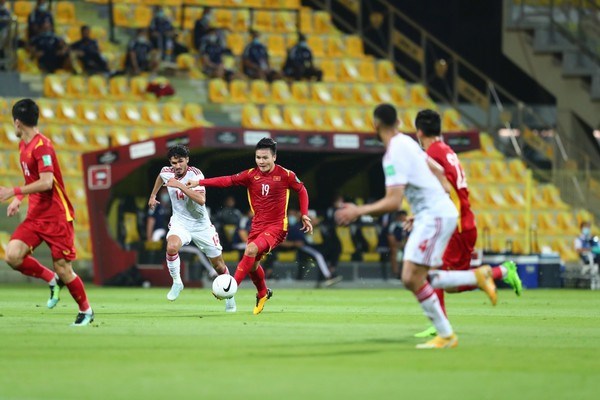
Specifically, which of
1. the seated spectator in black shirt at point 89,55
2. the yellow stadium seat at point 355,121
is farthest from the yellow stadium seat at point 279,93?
the seated spectator in black shirt at point 89,55

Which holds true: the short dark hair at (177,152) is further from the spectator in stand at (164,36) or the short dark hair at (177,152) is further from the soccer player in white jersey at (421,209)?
the spectator in stand at (164,36)

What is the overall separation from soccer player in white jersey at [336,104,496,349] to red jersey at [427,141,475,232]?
37.3 inches

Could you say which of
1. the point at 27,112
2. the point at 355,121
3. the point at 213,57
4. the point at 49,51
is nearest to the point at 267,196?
the point at 27,112

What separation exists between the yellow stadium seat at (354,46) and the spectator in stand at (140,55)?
261 inches

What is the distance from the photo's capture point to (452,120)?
116 feet

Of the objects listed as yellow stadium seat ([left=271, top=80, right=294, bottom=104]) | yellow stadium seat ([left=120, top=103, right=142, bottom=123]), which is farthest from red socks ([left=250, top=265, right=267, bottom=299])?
yellow stadium seat ([left=271, top=80, right=294, bottom=104])

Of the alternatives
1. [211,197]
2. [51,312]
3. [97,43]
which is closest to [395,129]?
[51,312]

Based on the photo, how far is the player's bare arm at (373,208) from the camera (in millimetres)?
10023

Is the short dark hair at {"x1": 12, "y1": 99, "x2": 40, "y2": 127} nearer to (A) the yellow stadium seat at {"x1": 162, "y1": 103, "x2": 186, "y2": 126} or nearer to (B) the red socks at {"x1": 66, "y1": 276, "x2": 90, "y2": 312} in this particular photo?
(B) the red socks at {"x1": 66, "y1": 276, "x2": 90, "y2": 312}

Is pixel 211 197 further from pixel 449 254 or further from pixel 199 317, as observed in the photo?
pixel 449 254

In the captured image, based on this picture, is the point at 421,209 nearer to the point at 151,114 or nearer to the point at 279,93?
the point at 151,114

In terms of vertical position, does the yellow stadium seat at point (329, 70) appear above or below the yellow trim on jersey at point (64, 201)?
above

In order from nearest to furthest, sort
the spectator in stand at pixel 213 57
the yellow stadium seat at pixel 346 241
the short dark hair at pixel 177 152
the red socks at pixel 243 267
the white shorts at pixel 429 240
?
1. the white shorts at pixel 429 240
2. the red socks at pixel 243 267
3. the short dark hair at pixel 177 152
4. the yellow stadium seat at pixel 346 241
5. the spectator in stand at pixel 213 57

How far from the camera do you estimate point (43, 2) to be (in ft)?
105
